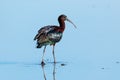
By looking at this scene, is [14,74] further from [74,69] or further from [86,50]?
[86,50]

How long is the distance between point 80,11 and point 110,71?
6.74 meters

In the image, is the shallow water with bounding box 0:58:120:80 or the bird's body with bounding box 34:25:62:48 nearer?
the shallow water with bounding box 0:58:120:80

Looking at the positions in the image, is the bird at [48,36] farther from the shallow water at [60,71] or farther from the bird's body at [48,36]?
the shallow water at [60,71]

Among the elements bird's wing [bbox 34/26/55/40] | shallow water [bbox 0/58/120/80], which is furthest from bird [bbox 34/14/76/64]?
shallow water [bbox 0/58/120/80]

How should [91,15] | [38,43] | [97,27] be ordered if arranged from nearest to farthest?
[38,43], [97,27], [91,15]

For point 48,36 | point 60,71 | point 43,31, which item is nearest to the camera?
point 60,71

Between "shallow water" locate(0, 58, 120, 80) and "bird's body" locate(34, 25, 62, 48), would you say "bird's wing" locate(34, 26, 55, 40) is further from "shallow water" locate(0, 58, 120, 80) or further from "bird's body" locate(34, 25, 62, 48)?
"shallow water" locate(0, 58, 120, 80)

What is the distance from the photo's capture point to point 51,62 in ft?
47.7

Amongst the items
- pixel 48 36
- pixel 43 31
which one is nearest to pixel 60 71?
pixel 43 31

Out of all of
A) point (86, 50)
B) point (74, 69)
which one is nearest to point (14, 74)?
point (74, 69)

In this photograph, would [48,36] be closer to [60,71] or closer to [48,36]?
[48,36]

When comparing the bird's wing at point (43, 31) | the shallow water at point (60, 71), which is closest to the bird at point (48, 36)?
the bird's wing at point (43, 31)

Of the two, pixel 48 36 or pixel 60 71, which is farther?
pixel 48 36

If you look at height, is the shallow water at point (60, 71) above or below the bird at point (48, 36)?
below
